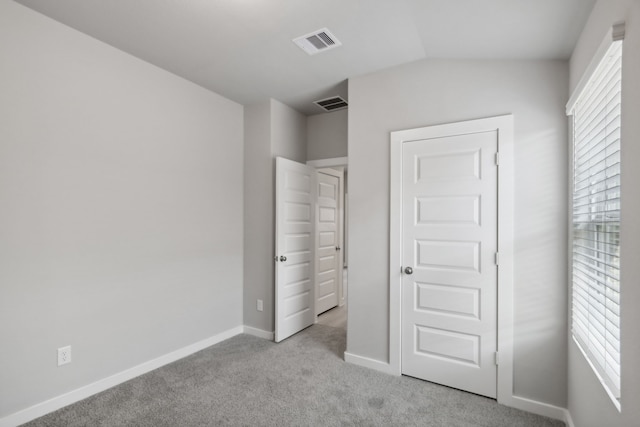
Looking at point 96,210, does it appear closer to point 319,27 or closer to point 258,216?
point 258,216

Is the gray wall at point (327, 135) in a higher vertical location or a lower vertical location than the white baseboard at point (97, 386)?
higher

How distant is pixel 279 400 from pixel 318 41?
2.72 meters

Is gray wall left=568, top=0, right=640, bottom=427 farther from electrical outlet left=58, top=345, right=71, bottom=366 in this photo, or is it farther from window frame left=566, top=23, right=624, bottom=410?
electrical outlet left=58, top=345, right=71, bottom=366

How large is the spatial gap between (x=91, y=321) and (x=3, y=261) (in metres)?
0.72

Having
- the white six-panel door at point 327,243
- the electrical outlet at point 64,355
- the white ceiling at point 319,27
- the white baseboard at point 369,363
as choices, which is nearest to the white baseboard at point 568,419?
the white baseboard at point 369,363

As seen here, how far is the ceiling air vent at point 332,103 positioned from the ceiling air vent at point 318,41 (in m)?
1.03

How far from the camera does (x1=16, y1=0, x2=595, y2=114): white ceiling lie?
1.96 m

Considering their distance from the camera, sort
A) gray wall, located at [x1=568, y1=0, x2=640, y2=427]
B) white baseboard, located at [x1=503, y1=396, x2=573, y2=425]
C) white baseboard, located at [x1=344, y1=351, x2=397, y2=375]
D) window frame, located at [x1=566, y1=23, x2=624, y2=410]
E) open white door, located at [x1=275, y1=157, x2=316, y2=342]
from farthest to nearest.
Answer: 1. open white door, located at [x1=275, y1=157, x2=316, y2=342]
2. white baseboard, located at [x1=344, y1=351, x2=397, y2=375]
3. white baseboard, located at [x1=503, y1=396, x2=573, y2=425]
4. window frame, located at [x1=566, y1=23, x2=624, y2=410]
5. gray wall, located at [x1=568, y1=0, x2=640, y2=427]

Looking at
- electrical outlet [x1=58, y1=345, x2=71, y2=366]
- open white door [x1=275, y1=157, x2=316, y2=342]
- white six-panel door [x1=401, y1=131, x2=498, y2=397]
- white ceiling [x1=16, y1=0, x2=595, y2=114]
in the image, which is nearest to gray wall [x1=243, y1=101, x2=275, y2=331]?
open white door [x1=275, y1=157, x2=316, y2=342]

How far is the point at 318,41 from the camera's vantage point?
97.7 inches

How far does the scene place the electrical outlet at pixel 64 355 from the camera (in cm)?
229

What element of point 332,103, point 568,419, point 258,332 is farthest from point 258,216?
point 568,419

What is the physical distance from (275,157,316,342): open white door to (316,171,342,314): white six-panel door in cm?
21

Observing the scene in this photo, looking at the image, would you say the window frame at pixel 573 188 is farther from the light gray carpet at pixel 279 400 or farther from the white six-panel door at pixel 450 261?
the light gray carpet at pixel 279 400
